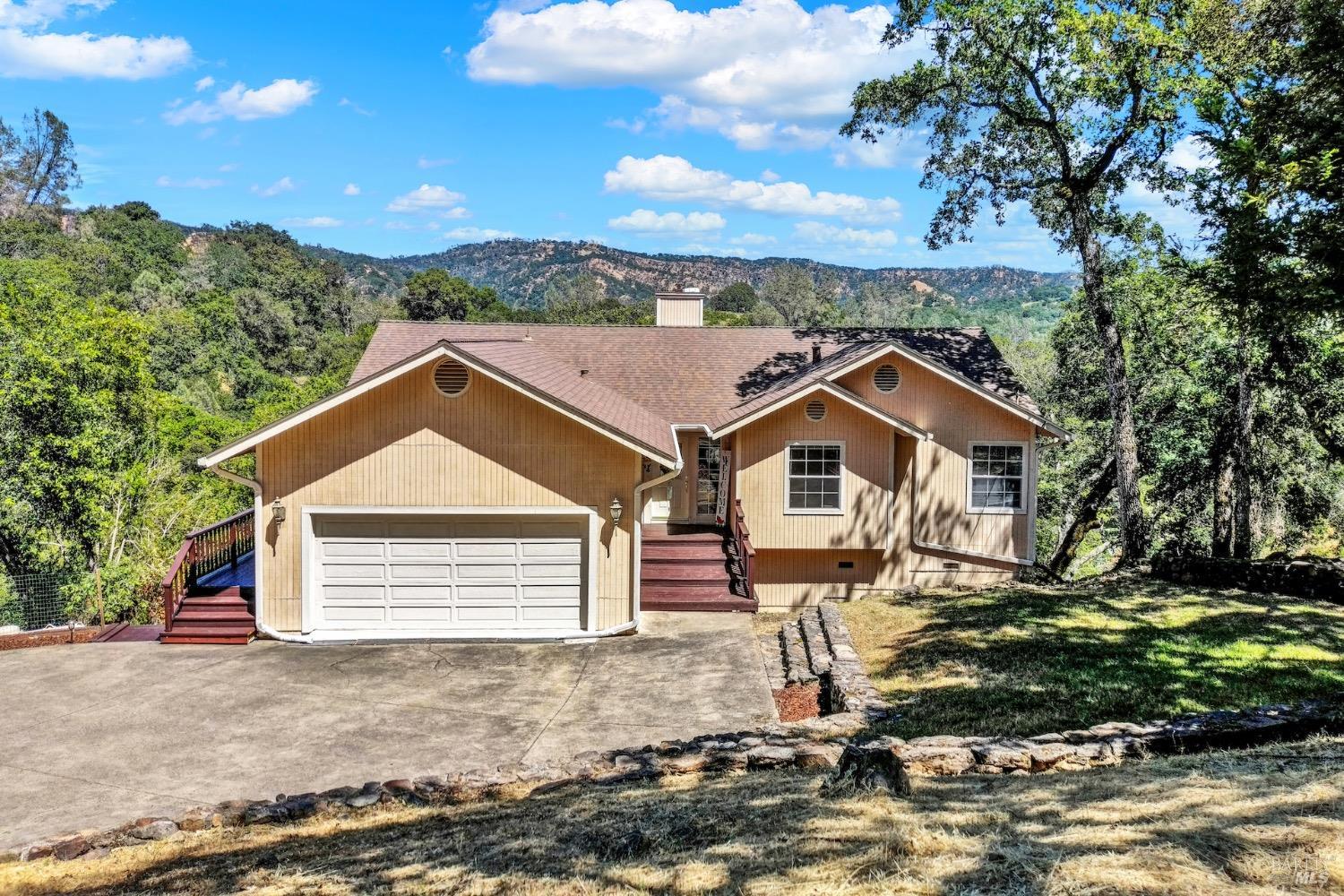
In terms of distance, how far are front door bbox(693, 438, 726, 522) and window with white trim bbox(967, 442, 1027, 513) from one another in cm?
511

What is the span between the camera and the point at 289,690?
1098 cm

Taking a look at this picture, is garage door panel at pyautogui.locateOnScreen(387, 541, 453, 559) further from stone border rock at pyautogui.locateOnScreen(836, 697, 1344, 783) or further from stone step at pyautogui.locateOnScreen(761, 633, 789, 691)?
stone border rock at pyautogui.locateOnScreen(836, 697, 1344, 783)

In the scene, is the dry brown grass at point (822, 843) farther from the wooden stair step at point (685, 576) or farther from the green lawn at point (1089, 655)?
the wooden stair step at point (685, 576)

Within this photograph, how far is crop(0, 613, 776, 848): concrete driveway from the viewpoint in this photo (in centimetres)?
833

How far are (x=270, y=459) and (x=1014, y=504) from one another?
13.6m

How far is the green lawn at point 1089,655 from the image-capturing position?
355 inches

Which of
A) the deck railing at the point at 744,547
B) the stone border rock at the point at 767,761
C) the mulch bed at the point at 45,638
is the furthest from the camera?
the deck railing at the point at 744,547

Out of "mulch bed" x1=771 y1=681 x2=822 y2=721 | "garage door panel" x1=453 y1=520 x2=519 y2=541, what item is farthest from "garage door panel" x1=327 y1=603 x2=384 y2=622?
"mulch bed" x1=771 y1=681 x2=822 y2=721

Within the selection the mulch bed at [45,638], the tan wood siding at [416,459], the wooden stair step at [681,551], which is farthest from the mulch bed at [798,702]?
the mulch bed at [45,638]

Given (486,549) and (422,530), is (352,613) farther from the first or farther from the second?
(486,549)

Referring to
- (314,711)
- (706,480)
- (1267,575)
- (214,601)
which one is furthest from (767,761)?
(1267,575)

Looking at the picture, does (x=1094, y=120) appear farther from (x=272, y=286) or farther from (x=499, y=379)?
(x=272, y=286)

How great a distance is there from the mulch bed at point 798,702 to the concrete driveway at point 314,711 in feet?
0.66

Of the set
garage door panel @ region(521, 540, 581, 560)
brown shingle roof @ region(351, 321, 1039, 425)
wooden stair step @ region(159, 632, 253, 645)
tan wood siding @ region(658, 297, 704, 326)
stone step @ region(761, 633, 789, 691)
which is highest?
tan wood siding @ region(658, 297, 704, 326)
